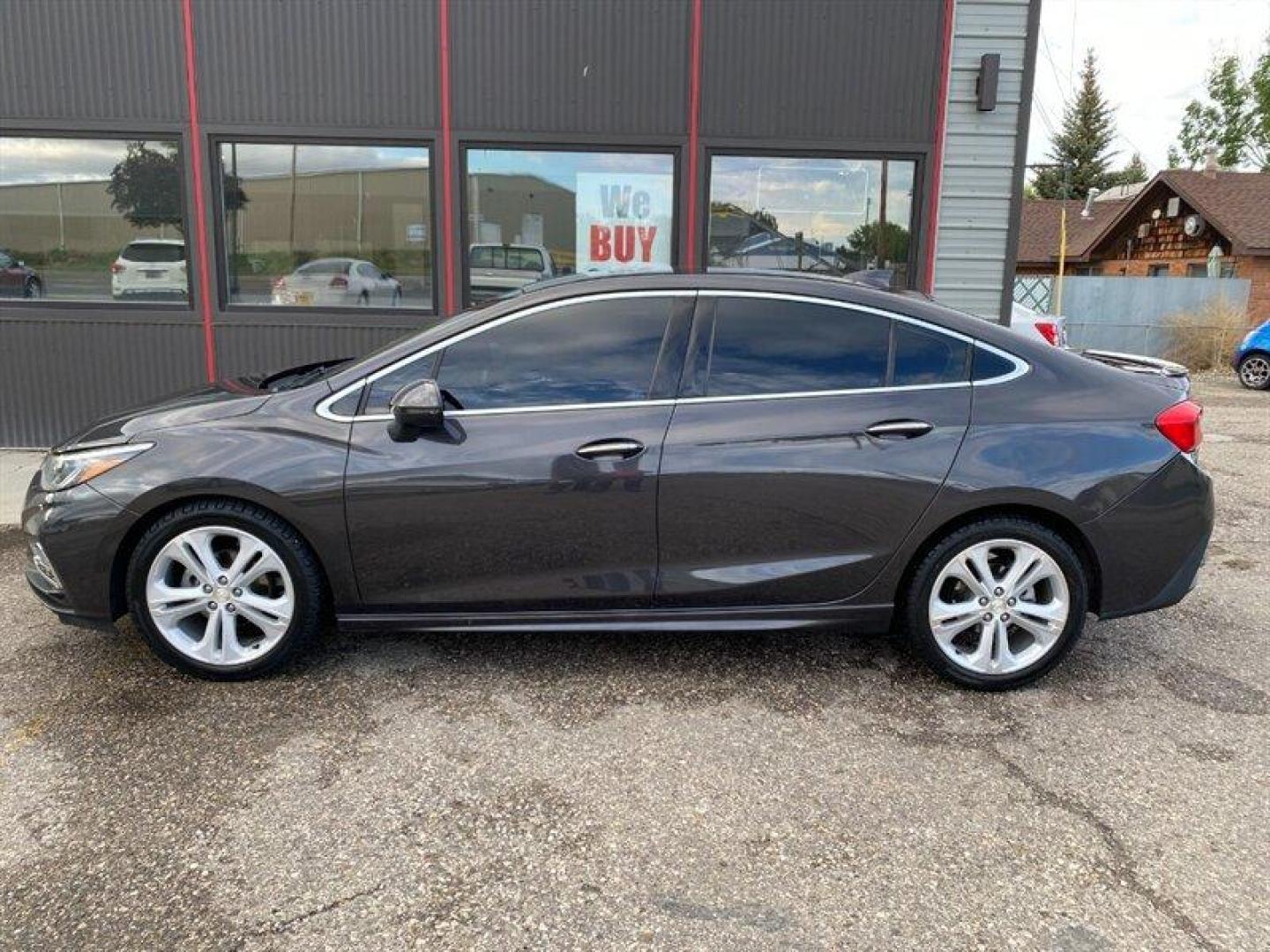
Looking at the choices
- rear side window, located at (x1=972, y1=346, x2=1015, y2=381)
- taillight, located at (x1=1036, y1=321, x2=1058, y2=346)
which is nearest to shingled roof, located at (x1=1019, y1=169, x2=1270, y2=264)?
taillight, located at (x1=1036, y1=321, x2=1058, y2=346)

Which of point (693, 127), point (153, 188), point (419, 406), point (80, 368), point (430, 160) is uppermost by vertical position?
point (693, 127)

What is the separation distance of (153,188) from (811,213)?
17.7ft

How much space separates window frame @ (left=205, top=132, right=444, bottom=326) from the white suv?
0.33 metres

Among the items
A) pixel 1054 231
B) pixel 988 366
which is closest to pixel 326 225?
pixel 988 366

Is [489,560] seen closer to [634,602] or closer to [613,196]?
[634,602]

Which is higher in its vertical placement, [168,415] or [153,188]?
[153,188]

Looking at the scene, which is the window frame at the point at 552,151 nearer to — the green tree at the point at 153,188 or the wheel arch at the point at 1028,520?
the green tree at the point at 153,188

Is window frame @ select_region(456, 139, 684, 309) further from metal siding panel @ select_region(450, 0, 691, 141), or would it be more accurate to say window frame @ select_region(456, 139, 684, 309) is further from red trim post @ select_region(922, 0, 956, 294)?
red trim post @ select_region(922, 0, 956, 294)

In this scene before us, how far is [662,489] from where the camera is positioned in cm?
344

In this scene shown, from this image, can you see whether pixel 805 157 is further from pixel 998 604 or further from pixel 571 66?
pixel 998 604

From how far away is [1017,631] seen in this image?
3.66m

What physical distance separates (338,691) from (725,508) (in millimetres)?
1661

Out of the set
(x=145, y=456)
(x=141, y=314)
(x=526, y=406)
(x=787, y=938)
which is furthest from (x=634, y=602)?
(x=141, y=314)

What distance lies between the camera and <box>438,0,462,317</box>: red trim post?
7320 mm
